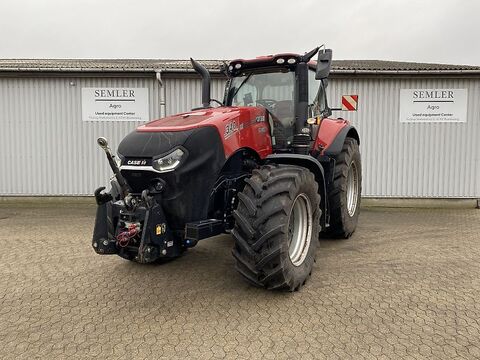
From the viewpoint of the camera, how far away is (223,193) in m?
4.21

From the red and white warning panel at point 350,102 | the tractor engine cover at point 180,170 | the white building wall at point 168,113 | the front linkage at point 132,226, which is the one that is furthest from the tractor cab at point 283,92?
the white building wall at point 168,113

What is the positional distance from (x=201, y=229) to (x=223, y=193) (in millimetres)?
570

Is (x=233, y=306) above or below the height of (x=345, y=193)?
below

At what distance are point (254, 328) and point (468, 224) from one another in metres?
5.67

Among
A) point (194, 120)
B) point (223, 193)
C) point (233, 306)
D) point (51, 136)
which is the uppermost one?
point (194, 120)

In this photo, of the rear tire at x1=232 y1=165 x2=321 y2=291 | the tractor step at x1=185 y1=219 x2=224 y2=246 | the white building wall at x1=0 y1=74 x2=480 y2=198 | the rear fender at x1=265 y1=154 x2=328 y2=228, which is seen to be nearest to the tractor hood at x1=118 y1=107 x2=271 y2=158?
the rear fender at x1=265 y1=154 x2=328 y2=228

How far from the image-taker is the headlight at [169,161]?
3.78m

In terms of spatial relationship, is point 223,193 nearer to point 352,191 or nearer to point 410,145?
point 352,191

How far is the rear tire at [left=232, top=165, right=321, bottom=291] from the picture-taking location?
12.0ft

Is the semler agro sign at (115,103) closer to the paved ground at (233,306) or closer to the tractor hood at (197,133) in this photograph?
the paved ground at (233,306)

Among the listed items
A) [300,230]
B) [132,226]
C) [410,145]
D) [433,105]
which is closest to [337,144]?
[300,230]

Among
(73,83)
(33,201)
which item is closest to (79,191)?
(33,201)

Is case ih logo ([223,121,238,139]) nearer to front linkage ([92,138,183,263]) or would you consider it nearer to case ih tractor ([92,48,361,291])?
case ih tractor ([92,48,361,291])

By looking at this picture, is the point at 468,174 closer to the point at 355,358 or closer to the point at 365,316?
the point at 365,316
